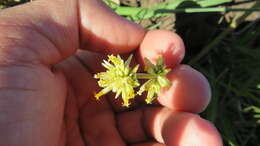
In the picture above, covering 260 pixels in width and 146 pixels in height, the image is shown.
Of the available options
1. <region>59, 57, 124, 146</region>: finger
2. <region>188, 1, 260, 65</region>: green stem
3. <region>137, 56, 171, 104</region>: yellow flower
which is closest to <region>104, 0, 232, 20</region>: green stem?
<region>188, 1, 260, 65</region>: green stem

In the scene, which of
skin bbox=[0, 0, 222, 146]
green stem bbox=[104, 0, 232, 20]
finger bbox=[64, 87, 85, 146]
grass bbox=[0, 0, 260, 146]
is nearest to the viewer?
skin bbox=[0, 0, 222, 146]

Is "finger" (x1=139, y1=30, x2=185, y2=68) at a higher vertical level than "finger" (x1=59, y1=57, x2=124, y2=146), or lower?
higher

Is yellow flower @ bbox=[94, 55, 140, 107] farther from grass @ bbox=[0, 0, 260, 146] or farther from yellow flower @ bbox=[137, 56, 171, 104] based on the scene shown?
grass @ bbox=[0, 0, 260, 146]

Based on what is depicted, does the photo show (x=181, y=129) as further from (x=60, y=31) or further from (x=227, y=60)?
(x=227, y=60)

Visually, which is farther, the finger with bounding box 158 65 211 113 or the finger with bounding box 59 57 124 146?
the finger with bounding box 59 57 124 146

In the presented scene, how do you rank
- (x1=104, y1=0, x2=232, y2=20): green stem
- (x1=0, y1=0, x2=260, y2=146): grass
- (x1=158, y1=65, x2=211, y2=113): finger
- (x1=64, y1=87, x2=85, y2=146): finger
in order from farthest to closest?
1. (x1=0, y1=0, x2=260, y2=146): grass
2. (x1=104, y1=0, x2=232, y2=20): green stem
3. (x1=64, y1=87, x2=85, y2=146): finger
4. (x1=158, y1=65, x2=211, y2=113): finger

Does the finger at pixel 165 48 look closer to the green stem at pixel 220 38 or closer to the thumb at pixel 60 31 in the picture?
the thumb at pixel 60 31
